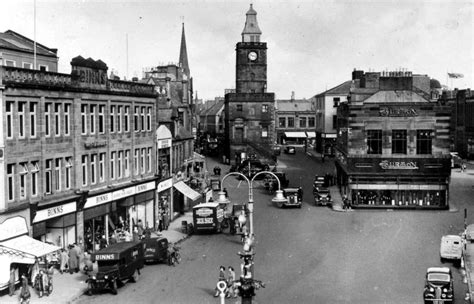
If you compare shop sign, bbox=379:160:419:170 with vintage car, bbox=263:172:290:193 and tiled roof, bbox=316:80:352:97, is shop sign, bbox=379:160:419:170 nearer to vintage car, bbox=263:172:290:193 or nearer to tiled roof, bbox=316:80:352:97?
vintage car, bbox=263:172:290:193

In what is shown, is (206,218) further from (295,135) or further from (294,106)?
(294,106)

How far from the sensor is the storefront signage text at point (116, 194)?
126 ft

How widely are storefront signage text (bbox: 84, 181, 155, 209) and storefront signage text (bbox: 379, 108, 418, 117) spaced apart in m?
21.1

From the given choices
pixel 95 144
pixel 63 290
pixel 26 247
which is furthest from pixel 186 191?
pixel 63 290

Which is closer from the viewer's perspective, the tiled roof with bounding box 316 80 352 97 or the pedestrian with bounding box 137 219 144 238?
the pedestrian with bounding box 137 219 144 238

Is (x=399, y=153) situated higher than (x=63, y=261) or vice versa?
(x=399, y=153)

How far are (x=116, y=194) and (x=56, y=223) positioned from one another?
6.84m

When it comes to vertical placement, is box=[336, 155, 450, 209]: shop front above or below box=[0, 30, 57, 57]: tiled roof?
below

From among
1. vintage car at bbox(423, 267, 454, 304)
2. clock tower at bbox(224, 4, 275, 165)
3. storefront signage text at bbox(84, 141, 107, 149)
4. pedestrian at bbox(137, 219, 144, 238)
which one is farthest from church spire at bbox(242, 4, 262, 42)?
vintage car at bbox(423, 267, 454, 304)

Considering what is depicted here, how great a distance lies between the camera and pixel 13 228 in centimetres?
3070

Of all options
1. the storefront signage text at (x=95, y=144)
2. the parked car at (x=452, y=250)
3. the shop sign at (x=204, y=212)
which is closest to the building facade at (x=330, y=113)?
the shop sign at (x=204, y=212)

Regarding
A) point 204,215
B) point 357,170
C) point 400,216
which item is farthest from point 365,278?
point 357,170

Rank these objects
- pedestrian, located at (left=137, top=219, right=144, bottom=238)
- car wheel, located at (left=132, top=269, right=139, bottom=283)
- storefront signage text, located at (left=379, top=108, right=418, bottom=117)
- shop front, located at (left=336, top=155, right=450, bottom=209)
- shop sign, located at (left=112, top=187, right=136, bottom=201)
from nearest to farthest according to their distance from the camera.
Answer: car wheel, located at (left=132, top=269, right=139, bottom=283) < shop sign, located at (left=112, top=187, right=136, bottom=201) < pedestrian, located at (left=137, top=219, right=144, bottom=238) < shop front, located at (left=336, top=155, right=450, bottom=209) < storefront signage text, located at (left=379, top=108, right=418, bottom=117)

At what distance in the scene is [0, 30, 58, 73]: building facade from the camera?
137 feet
